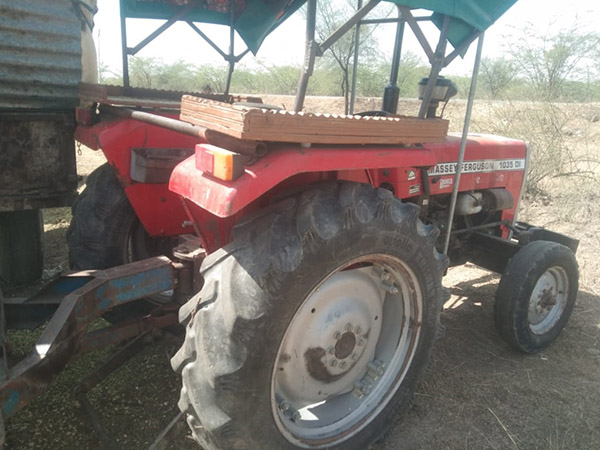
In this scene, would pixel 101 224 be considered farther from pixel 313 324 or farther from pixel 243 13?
pixel 243 13

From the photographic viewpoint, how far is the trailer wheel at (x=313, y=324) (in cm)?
152

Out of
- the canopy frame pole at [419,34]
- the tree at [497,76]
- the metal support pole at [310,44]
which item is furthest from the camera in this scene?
the tree at [497,76]

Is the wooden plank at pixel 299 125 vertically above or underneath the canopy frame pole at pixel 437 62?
underneath

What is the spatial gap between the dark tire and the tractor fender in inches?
56.4

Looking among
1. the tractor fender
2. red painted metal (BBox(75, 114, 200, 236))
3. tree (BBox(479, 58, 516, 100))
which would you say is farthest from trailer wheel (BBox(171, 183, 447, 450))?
tree (BBox(479, 58, 516, 100))

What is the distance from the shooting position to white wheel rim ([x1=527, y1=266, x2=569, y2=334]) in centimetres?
303

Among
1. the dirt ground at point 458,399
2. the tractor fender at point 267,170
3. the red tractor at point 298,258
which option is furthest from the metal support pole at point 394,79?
the dirt ground at point 458,399

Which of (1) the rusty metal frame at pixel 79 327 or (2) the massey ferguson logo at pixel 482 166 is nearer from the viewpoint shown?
(1) the rusty metal frame at pixel 79 327

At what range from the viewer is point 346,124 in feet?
5.54

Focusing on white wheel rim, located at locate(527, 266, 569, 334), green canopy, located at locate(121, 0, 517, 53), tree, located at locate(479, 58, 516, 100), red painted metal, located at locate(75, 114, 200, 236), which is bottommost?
white wheel rim, located at locate(527, 266, 569, 334)

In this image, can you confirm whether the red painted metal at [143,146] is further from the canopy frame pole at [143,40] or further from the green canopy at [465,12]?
the green canopy at [465,12]

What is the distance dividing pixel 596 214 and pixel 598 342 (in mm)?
3266

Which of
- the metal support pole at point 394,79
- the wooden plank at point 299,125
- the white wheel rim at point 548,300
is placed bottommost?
the white wheel rim at point 548,300

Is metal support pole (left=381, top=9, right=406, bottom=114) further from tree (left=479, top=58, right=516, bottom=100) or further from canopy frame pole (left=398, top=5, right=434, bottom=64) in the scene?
tree (left=479, top=58, right=516, bottom=100)
